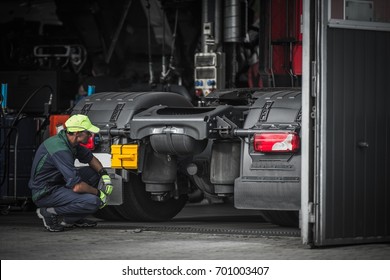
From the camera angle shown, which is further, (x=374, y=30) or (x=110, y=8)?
(x=110, y=8)

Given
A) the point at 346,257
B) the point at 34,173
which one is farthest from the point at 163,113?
the point at 346,257

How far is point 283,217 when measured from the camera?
1174 cm

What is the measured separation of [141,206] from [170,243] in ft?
7.76

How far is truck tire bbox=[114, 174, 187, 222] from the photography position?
12406 mm

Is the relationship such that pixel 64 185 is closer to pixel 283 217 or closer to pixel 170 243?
pixel 170 243

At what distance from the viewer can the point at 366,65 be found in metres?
Result: 10.0

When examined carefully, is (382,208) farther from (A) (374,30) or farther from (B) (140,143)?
(B) (140,143)

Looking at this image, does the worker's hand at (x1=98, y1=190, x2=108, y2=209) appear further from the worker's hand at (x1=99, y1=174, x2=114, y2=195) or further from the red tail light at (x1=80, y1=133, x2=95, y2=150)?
the red tail light at (x1=80, y1=133, x2=95, y2=150)

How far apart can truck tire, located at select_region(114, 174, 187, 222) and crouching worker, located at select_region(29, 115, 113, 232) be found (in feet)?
2.62

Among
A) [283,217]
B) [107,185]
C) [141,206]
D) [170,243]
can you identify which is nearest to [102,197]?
[107,185]

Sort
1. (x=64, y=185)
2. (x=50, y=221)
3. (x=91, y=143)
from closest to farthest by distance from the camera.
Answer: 1. (x=50, y=221)
2. (x=64, y=185)
3. (x=91, y=143)

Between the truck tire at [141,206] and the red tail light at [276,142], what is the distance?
1952 millimetres

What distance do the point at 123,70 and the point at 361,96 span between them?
11.4 metres

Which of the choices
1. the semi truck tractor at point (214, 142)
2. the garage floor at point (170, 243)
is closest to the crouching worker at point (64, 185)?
the garage floor at point (170, 243)
